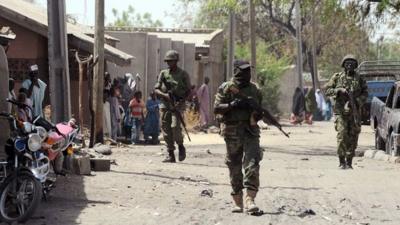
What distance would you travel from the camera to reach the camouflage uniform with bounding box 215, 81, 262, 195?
7984mm

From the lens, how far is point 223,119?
818cm

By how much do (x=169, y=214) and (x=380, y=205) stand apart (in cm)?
249

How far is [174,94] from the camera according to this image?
12398mm

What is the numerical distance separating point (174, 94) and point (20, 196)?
17.8ft

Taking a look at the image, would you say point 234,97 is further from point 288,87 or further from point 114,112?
point 288,87

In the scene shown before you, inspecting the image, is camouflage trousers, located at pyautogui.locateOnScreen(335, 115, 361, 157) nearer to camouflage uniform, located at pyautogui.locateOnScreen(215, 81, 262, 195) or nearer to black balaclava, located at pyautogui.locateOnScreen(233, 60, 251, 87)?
camouflage uniform, located at pyautogui.locateOnScreen(215, 81, 262, 195)

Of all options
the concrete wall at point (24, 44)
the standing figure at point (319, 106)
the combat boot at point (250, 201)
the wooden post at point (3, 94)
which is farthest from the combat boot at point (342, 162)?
the standing figure at point (319, 106)

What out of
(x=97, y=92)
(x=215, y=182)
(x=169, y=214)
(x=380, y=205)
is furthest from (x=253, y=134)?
(x=97, y=92)

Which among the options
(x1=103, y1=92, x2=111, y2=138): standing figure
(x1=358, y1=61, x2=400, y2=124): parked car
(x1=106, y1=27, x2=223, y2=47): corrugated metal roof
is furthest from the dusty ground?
(x1=106, y1=27, x2=223, y2=47): corrugated metal roof

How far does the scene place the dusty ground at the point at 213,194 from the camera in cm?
781

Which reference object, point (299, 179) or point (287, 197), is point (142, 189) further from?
point (299, 179)

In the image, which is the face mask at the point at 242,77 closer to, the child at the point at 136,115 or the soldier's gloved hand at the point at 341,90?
the soldier's gloved hand at the point at 341,90

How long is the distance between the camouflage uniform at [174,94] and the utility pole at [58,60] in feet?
6.26

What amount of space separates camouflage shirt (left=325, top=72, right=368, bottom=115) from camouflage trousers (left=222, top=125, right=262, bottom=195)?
4.54 meters
